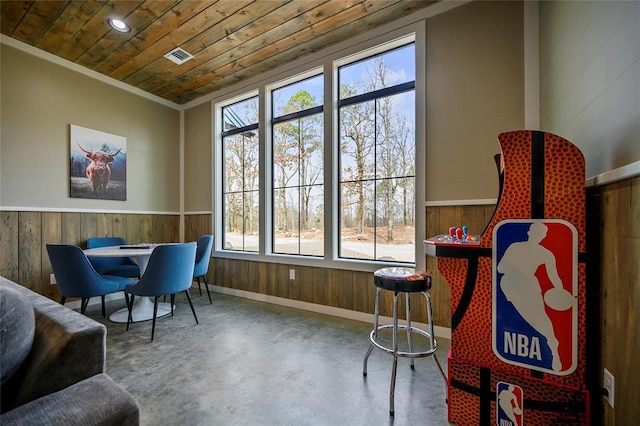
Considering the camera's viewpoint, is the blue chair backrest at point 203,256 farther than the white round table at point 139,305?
Yes

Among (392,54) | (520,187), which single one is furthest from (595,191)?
(392,54)

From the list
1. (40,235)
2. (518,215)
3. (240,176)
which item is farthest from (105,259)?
(518,215)

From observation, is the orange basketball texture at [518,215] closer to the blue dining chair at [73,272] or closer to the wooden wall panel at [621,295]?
the wooden wall panel at [621,295]

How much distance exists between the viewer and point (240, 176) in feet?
13.2

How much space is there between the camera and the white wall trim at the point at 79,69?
2918mm

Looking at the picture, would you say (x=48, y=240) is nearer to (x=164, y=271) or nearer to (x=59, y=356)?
(x=164, y=271)

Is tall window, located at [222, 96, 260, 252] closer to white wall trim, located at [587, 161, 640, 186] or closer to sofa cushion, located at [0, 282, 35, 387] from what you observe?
sofa cushion, located at [0, 282, 35, 387]

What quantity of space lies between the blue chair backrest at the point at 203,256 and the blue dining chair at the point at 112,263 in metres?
0.67

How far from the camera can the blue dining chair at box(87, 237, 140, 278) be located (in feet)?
10.5

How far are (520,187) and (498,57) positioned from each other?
1.61m

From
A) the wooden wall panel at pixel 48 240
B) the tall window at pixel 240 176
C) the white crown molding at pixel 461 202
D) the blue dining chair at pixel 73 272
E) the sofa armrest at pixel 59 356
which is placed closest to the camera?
the sofa armrest at pixel 59 356

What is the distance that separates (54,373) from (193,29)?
10.3ft

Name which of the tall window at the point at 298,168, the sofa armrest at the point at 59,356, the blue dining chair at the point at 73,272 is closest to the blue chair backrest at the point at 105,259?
the blue dining chair at the point at 73,272

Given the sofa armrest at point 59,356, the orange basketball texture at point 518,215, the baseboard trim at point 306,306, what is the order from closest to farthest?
the sofa armrest at point 59,356 < the orange basketball texture at point 518,215 < the baseboard trim at point 306,306
